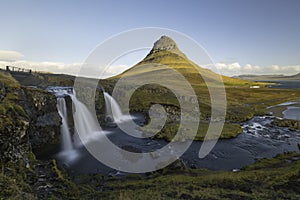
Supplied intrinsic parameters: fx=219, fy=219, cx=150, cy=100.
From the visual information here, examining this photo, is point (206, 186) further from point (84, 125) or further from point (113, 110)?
point (113, 110)

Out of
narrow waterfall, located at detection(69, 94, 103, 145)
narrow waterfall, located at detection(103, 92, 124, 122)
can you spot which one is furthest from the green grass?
narrow waterfall, located at detection(103, 92, 124, 122)

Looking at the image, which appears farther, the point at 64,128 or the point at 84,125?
the point at 84,125

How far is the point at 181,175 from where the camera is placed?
2091 centimetres

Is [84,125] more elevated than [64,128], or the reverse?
[64,128]

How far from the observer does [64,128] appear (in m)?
33.6

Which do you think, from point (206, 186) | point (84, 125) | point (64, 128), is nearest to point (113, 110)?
point (84, 125)

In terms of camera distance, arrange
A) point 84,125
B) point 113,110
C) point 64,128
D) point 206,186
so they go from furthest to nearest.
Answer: point 113,110 → point 84,125 → point 64,128 → point 206,186

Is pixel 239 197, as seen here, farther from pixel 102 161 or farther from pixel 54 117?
pixel 54 117

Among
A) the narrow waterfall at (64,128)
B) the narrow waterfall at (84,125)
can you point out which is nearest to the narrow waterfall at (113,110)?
the narrow waterfall at (84,125)

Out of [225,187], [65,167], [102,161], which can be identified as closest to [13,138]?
[65,167]

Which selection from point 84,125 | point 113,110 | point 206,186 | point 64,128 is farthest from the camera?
point 113,110

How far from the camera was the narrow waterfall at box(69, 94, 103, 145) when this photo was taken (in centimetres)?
3536

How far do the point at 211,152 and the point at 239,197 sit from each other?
1612 centimetres

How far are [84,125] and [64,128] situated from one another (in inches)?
202
